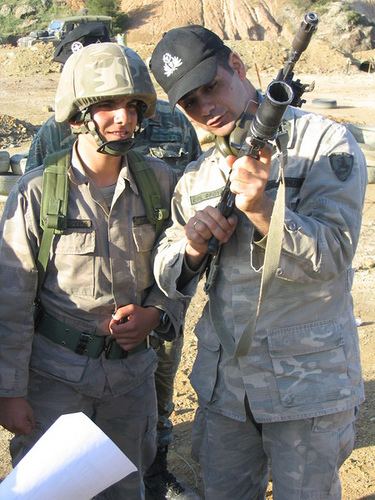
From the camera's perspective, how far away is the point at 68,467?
5.06ft

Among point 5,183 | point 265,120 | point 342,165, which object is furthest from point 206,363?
point 5,183

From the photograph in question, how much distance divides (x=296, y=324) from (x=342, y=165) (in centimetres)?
55

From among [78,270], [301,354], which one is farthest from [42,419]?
[301,354]

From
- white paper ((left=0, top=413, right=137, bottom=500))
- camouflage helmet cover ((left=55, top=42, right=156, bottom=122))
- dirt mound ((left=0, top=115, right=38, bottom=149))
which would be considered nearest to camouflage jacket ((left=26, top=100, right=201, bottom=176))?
camouflage helmet cover ((left=55, top=42, right=156, bottom=122))

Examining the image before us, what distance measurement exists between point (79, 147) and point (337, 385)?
4.45ft

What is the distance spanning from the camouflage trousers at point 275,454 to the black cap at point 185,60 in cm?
119

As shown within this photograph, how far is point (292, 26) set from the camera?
37.0 m

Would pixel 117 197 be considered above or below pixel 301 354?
above

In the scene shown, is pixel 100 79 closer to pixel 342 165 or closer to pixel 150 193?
pixel 150 193

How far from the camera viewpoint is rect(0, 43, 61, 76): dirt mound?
26.9 m

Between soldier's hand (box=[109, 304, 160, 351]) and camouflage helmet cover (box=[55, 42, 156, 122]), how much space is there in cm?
80

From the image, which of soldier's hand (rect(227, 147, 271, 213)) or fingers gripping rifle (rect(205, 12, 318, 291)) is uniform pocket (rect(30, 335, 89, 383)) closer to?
fingers gripping rifle (rect(205, 12, 318, 291))

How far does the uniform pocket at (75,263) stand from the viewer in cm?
286

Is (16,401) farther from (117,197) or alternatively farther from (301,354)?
(301,354)
